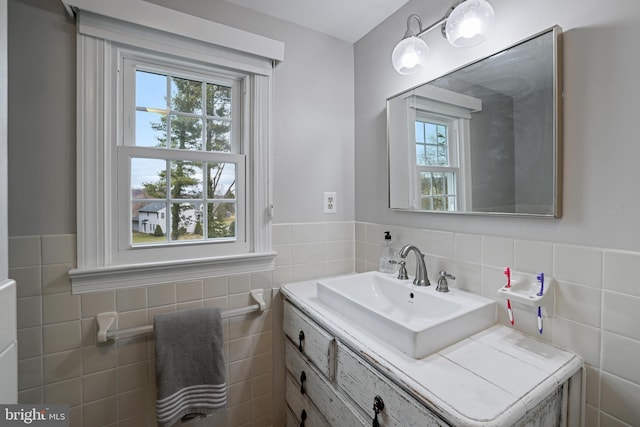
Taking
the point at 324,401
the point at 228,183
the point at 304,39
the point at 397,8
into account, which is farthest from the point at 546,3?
the point at 324,401

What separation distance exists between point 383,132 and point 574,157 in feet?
2.89

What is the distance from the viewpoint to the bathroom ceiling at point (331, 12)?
1.39m

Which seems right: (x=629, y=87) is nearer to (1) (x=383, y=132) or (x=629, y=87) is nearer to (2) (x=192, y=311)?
(1) (x=383, y=132)

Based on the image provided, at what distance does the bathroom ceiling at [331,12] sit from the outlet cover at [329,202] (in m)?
0.95

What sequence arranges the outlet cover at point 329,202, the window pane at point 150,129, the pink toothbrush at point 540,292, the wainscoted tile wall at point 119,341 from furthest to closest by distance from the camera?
the outlet cover at point 329,202 < the window pane at point 150,129 < the wainscoted tile wall at point 119,341 < the pink toothbrush at point 540,292

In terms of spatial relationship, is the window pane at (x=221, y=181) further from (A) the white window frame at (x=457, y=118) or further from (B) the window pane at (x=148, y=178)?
(A) the white window frame at (x=457, y=118)

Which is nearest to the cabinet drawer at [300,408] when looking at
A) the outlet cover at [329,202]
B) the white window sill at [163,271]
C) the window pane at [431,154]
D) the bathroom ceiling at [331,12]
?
the white window sill at [163,271]

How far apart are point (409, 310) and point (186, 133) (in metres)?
1.34

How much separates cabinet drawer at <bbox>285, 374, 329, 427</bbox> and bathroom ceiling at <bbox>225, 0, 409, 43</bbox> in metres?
1.90

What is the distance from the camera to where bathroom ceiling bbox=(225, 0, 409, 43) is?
1.39 metres

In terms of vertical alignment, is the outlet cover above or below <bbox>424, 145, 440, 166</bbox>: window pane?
below

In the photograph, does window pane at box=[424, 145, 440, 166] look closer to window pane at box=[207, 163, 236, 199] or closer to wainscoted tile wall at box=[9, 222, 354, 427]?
wainscoted tile wall at box=[9, 222, 354, 427]

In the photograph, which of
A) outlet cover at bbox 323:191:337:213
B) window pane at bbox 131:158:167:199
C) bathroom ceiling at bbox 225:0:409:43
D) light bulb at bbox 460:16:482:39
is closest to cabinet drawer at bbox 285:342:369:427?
outlet cover at bbox 323:191:337:213

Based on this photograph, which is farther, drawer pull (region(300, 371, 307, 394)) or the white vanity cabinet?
drawer pull (region(300, 371, 307, 394))
